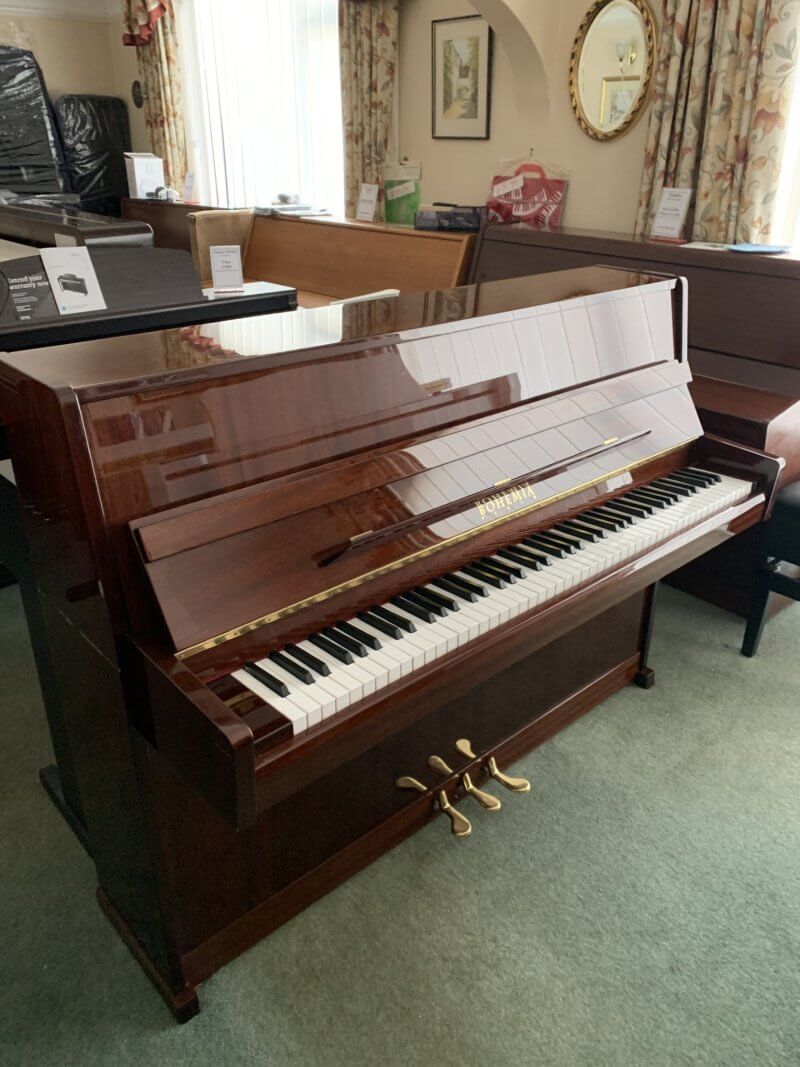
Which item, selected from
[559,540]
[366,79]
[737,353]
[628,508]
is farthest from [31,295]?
[366,79]

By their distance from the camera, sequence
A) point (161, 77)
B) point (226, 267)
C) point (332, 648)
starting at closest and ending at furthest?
point (332, 648) → point (226, 267) → point (161, 77)

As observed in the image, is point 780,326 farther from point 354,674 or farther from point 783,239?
point 354,674

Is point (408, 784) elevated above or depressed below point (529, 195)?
below

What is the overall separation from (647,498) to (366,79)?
3407 mm

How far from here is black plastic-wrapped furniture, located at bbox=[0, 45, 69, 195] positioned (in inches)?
212

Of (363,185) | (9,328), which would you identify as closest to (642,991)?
(9,328)

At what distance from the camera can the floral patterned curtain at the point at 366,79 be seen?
13.0 feet

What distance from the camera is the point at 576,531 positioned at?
1505mm

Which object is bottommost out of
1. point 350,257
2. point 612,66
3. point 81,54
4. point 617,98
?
point 350,257

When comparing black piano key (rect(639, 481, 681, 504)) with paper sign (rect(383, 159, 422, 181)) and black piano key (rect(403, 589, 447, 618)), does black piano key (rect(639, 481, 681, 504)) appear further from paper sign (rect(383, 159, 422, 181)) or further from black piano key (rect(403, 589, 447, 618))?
paper sign (rect(383, 159, 422, 181))

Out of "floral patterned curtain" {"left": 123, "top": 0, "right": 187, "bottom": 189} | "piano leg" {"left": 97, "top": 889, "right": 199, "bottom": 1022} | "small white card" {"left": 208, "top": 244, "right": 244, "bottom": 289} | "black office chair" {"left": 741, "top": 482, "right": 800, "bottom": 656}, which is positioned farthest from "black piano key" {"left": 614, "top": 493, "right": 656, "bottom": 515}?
"floral patterned curtain" {"left": 123, "top": 0, "right": 187, "bottom": 189}

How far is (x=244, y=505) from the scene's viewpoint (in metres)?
1.09

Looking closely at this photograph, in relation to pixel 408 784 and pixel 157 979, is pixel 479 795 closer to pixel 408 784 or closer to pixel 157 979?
pixel 408 784

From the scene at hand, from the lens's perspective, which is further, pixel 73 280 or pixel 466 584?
pixel 73 280
